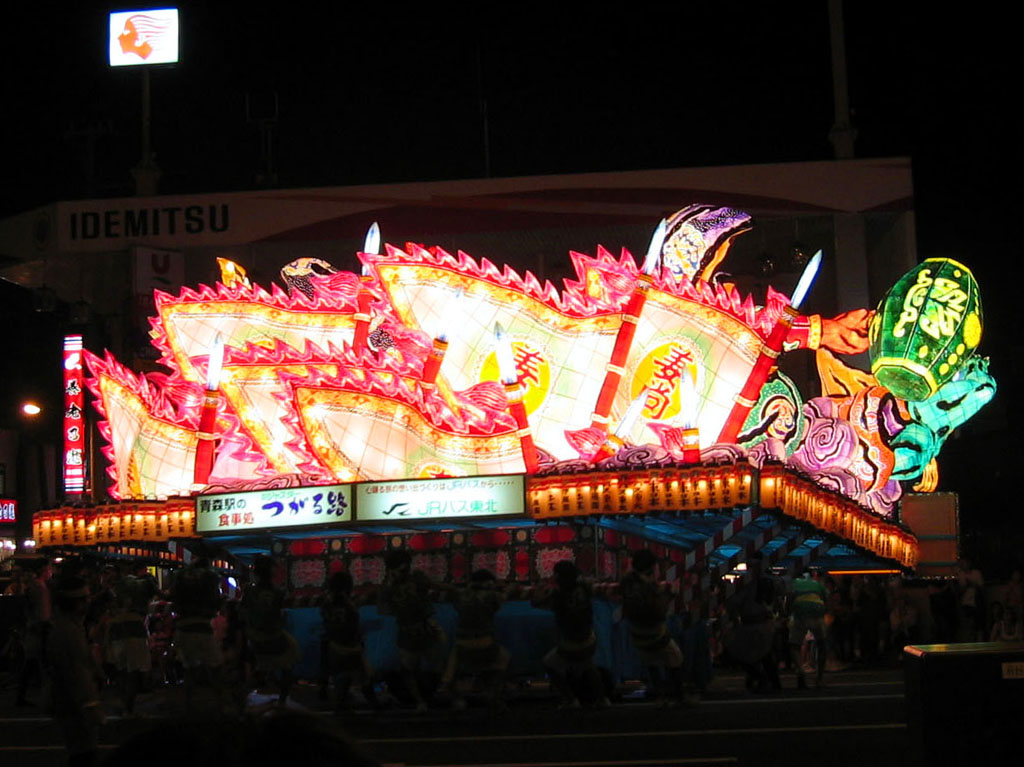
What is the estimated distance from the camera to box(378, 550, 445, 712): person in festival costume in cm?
1748

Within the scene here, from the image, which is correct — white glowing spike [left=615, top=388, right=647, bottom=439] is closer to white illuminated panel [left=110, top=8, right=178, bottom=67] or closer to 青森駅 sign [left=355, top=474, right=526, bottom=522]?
青森駅 sign [left=355, top=474, right=526, bottom=522]

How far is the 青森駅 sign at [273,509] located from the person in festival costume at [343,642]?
3.26 m

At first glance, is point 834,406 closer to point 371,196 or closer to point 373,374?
point 373,374

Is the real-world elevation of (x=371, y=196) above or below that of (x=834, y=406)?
above

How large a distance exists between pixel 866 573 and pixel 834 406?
27.3ft

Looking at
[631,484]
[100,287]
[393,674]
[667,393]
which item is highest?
[100,287]

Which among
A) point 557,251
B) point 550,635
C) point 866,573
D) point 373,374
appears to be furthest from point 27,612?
point 866,573

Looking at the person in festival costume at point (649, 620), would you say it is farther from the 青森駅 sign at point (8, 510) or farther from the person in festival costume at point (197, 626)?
the 青森駅 sign at point (8, 510)

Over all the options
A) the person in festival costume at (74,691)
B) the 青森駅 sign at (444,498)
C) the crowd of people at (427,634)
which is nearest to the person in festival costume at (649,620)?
the crowd of people at (427,634)

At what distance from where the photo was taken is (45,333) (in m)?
44.7

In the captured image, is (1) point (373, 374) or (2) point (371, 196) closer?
(1) point (373, 374)

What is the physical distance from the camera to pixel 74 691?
9.63 m

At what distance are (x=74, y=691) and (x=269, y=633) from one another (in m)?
8.00

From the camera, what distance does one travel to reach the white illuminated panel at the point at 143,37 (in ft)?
109
